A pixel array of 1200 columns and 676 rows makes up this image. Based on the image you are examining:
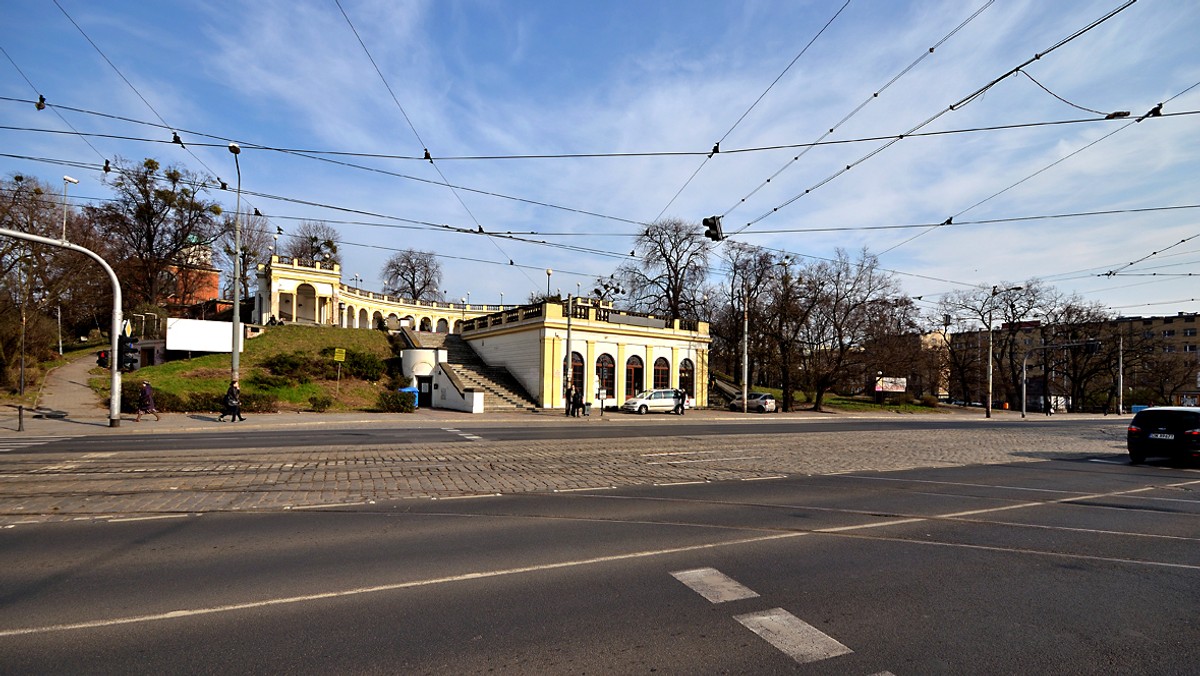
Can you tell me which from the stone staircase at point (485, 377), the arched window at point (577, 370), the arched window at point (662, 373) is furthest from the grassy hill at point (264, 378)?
the arched window at point (662, 373)

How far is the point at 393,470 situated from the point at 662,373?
111ft

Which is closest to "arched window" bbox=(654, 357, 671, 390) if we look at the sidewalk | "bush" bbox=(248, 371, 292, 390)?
the sidewalk

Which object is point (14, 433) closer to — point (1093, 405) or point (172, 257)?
point (172, 257)

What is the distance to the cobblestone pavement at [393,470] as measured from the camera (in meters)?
8.52

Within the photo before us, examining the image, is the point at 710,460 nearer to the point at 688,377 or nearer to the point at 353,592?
the point at 353,592

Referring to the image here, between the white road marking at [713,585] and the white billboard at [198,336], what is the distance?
36310 mm

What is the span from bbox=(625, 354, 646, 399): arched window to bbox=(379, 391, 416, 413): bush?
15688 mm

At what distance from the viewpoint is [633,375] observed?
140ft

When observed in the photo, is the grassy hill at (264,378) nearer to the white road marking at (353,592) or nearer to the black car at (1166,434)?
the white road marking at (353,592)

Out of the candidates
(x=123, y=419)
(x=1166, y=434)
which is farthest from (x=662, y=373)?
(x=123, y=419)

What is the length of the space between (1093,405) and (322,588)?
95.3 m

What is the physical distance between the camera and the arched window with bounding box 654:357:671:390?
144ft

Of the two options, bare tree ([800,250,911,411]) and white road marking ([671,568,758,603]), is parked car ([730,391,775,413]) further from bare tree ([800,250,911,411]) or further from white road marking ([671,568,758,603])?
white road marking ([671,568,758,603])

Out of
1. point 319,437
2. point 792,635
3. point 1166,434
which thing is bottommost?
point 319,437
